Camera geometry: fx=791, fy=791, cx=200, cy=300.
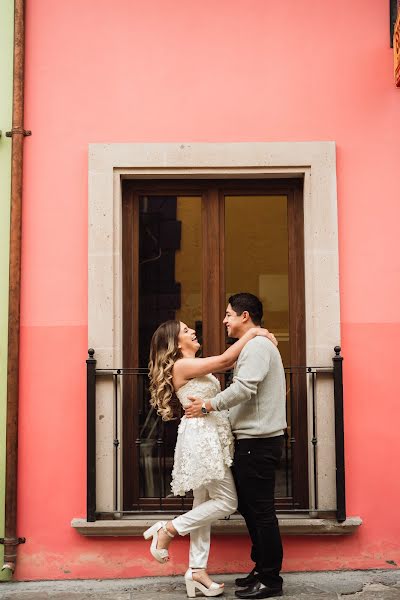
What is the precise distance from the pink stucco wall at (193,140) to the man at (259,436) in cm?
58

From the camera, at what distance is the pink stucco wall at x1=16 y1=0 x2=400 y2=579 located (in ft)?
18.8

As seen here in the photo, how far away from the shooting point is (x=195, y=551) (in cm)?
522

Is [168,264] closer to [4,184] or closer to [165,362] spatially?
[165,362]

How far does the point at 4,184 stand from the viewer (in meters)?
5.86

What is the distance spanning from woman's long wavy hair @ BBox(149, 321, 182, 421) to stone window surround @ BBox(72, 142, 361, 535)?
576 mm

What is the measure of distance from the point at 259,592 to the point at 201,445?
104 cm

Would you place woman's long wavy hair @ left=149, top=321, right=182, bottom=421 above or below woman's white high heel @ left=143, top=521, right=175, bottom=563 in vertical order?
above

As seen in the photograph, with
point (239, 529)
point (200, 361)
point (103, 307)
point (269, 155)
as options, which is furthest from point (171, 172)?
point (239, 529)

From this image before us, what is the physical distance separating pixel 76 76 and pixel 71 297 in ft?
5.48

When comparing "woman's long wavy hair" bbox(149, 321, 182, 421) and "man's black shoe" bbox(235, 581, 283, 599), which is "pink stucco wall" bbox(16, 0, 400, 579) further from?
"woman's long wavy hair" bbox(149, 321, 182, 421)

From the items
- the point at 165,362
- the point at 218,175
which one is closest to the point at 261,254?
the point at 218,175

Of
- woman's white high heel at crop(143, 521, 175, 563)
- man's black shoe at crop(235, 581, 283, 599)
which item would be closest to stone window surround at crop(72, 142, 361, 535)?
woman's white high heel at crop(143, 521, 175, 563)

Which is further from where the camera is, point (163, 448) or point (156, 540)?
point (163, 448)

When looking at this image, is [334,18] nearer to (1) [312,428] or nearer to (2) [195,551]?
(1) [312,428]
